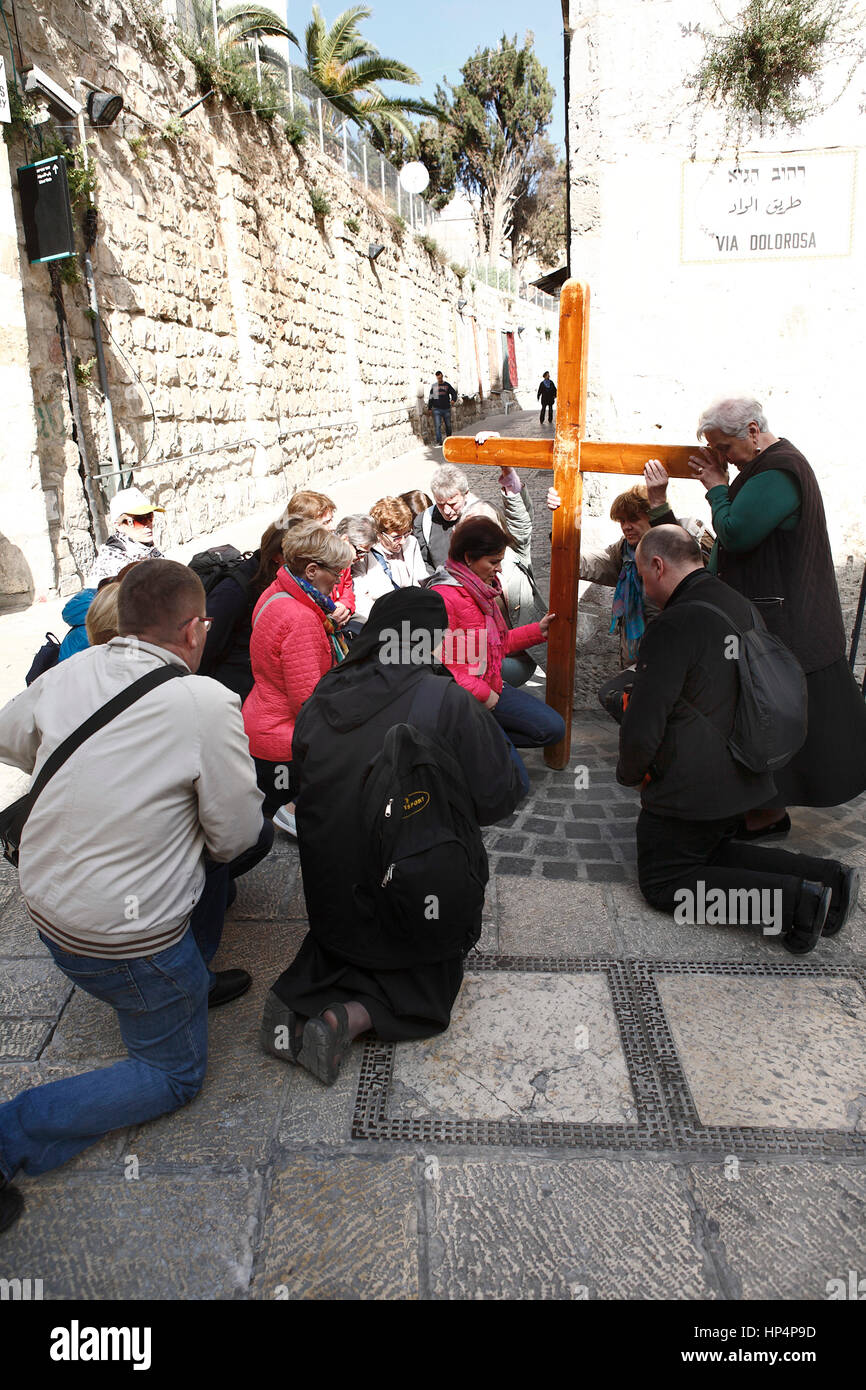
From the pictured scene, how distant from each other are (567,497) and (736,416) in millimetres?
1087

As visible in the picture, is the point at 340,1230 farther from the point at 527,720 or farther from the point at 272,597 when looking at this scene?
the point at 527,720

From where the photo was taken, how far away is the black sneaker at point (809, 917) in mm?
3098

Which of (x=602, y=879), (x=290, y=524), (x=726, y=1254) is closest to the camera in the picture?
(x=726, y=1254)

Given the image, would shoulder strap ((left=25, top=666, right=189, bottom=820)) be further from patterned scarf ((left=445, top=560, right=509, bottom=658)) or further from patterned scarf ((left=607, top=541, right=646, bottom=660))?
patterned scarf ((left=607, top=541, right=646, bottom=660))

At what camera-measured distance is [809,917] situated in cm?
312

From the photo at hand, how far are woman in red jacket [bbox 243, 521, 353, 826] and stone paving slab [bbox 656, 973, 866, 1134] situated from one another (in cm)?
183

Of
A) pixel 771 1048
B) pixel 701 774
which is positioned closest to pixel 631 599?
pixel 701 774

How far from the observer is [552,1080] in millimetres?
2617

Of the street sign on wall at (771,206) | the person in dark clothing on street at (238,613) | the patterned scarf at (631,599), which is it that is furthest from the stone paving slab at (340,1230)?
the street sign on wall at (771,206)

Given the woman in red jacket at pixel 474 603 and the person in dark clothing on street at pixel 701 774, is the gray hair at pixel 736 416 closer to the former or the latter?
the person in dark clothing on street at pixel 701 774

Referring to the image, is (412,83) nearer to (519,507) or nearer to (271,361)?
(271,361)

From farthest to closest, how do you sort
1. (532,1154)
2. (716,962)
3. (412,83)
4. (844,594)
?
(412,83)
(844,594)
(716,962)
(532,1154)

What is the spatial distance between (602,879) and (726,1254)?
175 centimetres
